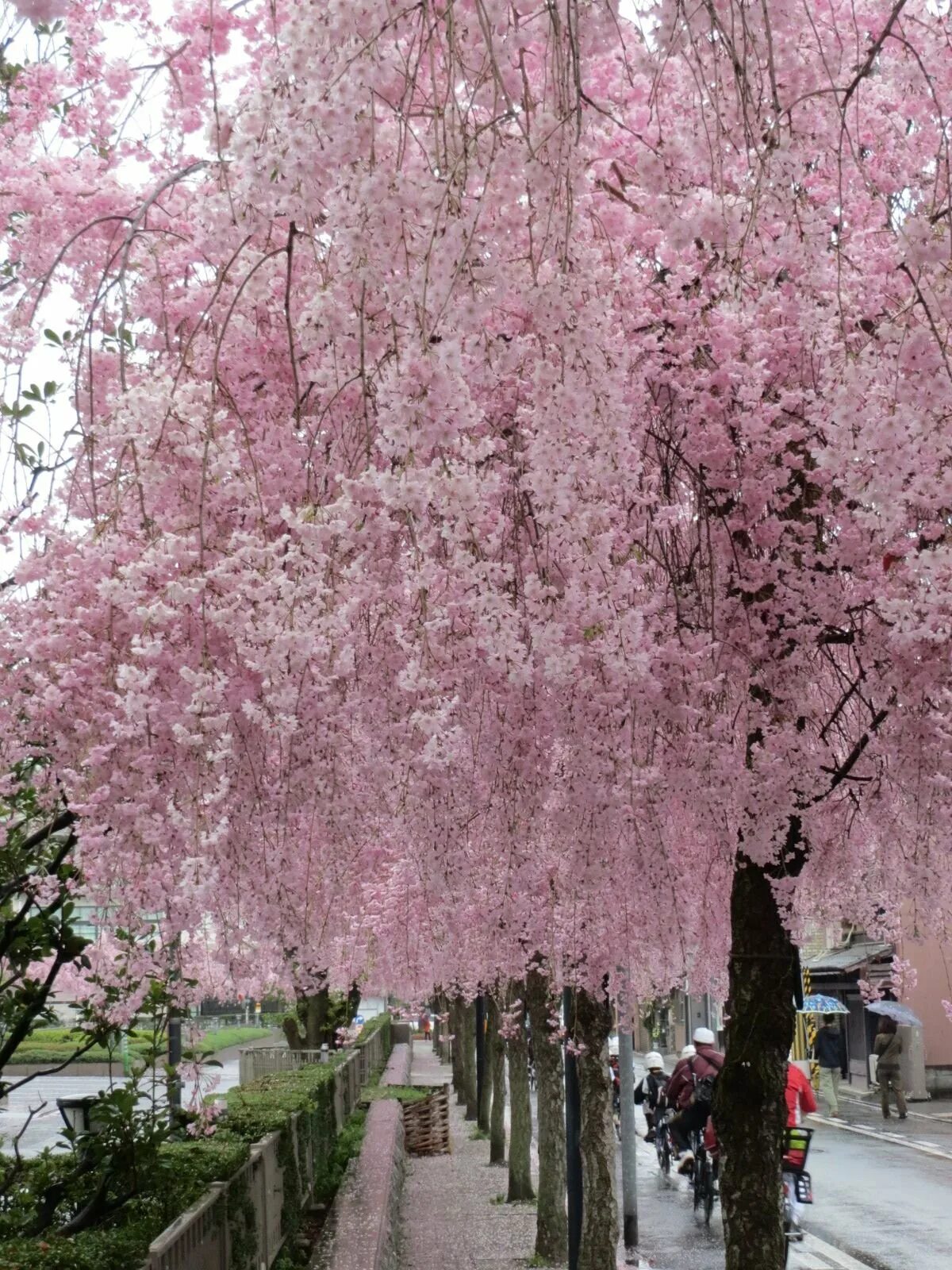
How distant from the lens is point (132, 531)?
4930 millimetres

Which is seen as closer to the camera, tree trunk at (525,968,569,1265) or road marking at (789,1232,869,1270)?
road marking at (789,1232,869,1270)

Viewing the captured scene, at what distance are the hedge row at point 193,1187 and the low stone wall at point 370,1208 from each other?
413mm

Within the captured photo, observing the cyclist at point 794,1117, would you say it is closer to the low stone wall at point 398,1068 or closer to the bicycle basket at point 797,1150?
the bicycle basket at point 797,1150

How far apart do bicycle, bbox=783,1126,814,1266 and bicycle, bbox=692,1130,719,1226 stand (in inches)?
101

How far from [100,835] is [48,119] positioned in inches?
118

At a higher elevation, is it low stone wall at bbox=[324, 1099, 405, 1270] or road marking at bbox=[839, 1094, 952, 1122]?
low stone wall at bbox=[324, 1099, 405, 1270]

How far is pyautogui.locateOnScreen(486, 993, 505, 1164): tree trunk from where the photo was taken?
21.7 meters

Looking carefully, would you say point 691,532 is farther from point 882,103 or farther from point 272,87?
point 272,87

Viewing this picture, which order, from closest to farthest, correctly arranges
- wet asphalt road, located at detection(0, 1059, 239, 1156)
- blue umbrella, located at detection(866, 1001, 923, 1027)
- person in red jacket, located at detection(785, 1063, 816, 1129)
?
person in red jacket, located at detection(785, 1063, 816, 1129)
wet asphalt road, located at detection(0, 1059, 239, 1156)
blue umbrella, located at detection(866, 1001, 923, 1027)

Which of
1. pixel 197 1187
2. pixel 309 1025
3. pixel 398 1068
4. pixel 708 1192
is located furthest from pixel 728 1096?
pixel 398 1068

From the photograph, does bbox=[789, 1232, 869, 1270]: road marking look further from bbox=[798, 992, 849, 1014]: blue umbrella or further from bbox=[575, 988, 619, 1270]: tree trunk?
bbox=[798, 992, 849, 1014]: blue umbrella

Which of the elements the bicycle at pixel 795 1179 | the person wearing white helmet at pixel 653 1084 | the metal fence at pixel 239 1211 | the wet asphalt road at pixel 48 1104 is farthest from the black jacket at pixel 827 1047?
the metal fence at pixel 239 1211

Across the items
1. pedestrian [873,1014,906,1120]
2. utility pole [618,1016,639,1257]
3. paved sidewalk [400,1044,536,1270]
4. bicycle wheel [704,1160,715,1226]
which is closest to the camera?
paved sidewalk [400,1044,536,1270]

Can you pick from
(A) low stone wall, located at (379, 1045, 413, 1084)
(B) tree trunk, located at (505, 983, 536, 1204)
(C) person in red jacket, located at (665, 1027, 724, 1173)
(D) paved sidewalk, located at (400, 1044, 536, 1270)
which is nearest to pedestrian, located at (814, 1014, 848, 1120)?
(D) paved sidewalk, located at (400, 1044, 536, 1270)
